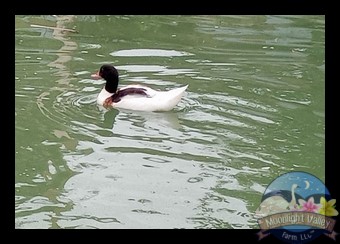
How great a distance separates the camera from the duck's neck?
8109mm

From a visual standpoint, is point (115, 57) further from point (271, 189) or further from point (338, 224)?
point (338, 224)

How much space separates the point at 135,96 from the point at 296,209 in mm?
2905

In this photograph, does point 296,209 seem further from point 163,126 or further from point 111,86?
point 111,86

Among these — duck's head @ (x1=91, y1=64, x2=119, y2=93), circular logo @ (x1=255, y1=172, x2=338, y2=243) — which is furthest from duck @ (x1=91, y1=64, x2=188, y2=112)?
circular logo @ (x1=255, y1=172, x2=338, y2=243)

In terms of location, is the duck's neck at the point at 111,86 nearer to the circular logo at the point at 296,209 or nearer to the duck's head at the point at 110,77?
the duck's head at the point at 110,77

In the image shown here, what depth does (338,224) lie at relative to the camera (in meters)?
4.89

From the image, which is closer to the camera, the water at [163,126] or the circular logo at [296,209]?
the circular logo at [296,209]

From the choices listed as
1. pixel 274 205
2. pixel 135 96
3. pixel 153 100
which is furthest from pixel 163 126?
pixel 274 205

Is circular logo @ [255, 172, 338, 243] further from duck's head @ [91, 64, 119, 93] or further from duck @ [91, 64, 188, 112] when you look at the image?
duck's head @ [91, 64, 119, 93]

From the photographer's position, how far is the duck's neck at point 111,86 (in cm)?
811

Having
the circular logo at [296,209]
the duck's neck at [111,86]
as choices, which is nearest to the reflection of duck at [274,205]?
the circular logo at [296,209]

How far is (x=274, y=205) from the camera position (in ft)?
18.7

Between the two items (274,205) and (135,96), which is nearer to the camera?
(274,205)

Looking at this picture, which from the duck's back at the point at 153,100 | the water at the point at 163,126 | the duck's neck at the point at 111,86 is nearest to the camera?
the water at the point at 163,126
